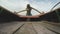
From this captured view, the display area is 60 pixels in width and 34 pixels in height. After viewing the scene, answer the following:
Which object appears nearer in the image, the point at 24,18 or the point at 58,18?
the point at 58,18

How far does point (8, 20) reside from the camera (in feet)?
6.37

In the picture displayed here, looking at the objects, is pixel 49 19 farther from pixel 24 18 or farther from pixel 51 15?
pixel 24 18

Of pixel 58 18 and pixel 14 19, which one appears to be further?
pixel 14 19

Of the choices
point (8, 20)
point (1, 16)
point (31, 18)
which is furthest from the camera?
point (31, 18)

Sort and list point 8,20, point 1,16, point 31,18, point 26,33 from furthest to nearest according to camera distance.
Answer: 1. point 31,18
2. point 8,20
3. point 1,16
4. point 26,33

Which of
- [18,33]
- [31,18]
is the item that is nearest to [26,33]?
[18,33]

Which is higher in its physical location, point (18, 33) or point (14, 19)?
point (14, 19)

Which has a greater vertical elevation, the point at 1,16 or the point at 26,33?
the point at 1,16

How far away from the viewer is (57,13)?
Answer: 6.04ft

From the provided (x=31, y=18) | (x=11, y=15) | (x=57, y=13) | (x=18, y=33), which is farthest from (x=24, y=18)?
(x=18, y=33)

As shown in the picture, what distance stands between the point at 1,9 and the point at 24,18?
1.43 feet

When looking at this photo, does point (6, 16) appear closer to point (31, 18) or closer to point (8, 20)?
point (8, 20)

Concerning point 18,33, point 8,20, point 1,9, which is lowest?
point 18,33

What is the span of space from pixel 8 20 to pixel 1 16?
16 centimetres
